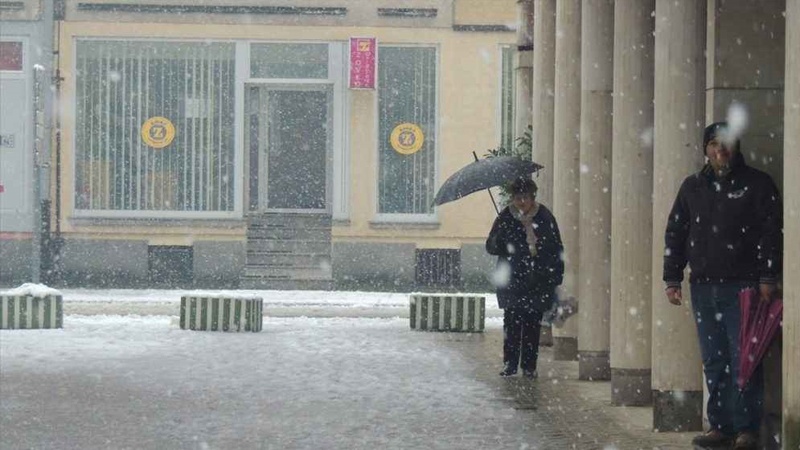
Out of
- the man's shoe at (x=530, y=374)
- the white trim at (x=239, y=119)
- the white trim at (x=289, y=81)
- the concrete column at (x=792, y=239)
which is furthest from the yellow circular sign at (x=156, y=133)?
the concrete column at (x=792, y=239)

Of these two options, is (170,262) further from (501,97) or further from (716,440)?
(716,440)

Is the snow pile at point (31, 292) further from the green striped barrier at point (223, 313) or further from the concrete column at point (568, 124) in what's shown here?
the concrete column at point (568, 124)

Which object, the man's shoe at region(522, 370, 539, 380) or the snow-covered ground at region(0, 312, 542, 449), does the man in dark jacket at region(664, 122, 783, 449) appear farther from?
the man's shoe at region(522, 370, 539, 380)

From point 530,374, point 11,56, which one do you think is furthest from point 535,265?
point 11,56

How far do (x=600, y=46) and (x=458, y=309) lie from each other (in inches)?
272

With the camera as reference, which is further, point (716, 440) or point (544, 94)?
point (544, 94)

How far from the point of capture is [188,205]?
102 feet

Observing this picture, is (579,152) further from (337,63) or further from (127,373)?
(337,63)

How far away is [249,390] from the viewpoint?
14109mm

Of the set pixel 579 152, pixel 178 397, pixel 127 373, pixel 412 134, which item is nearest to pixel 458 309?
pixel 579 152

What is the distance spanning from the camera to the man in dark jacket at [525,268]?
15273mm

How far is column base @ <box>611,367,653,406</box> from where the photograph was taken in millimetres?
12984

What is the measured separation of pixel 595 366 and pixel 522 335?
2.49 feet

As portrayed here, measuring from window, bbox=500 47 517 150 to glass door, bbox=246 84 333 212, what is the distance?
9.77 ft
